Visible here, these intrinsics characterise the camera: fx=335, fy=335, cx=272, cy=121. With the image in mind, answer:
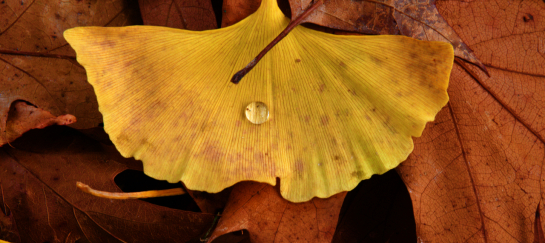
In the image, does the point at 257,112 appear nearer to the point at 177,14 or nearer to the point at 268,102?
the point at 268,102

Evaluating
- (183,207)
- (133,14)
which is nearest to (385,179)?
(183,207)

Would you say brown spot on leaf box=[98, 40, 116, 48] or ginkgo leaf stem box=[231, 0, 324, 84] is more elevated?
brown spot on leaf box=[98, 40, 116, 48]

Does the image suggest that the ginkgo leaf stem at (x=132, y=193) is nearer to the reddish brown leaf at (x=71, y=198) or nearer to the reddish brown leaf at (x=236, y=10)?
the reddish brown leaf at (x=71, y=198)

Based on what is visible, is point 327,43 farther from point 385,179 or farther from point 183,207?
point 183,207

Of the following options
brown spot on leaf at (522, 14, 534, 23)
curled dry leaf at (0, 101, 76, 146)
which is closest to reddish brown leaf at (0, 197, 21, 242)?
curled dry leaf at (0, 101, 76, 146)

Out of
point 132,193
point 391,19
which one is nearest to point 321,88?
point 391,19

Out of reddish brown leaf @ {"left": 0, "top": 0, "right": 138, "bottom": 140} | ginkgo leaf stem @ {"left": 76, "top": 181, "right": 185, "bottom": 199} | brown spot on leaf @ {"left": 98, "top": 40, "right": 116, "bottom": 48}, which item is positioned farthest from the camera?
reddish brown leaf @ {"left": 0, "top": 0, "right": 138, "bottom": 140}

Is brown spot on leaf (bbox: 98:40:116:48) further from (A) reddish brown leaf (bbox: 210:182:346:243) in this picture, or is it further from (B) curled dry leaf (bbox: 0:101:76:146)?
(A) reddish brown leaf (bbox: 210:182:346:243)

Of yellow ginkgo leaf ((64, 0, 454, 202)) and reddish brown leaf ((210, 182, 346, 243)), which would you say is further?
reddish brown leaf ((210, 182, 346, 243))
